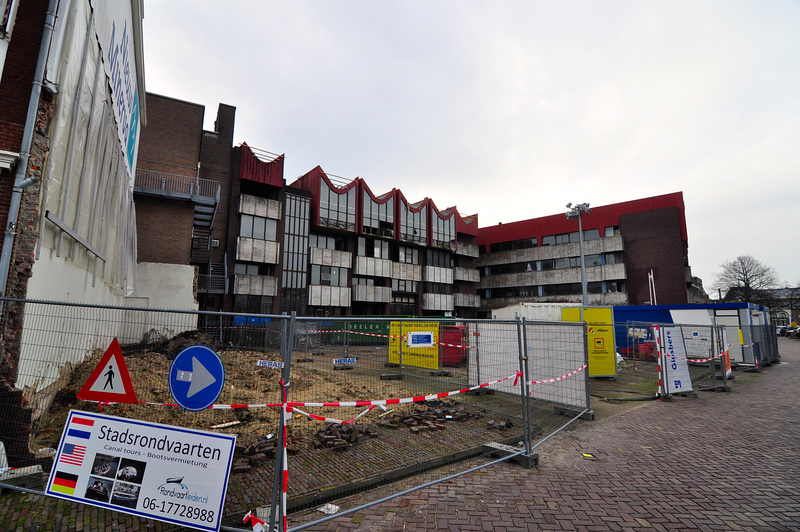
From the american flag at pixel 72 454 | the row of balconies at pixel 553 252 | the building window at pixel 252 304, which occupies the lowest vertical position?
the american flag at pixel 72 454

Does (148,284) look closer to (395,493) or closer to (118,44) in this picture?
(118,44)

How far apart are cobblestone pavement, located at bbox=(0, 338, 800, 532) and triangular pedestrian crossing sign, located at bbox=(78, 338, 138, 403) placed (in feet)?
3.76

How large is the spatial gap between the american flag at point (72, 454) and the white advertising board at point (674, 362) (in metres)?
11.9

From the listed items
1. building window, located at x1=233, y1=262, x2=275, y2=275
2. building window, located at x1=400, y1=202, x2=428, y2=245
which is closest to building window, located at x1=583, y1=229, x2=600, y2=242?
building window, located at x1=400, y1=202, x2=428, y2=245

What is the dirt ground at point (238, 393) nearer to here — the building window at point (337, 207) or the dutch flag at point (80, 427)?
the dutch flag at point (80, 427)

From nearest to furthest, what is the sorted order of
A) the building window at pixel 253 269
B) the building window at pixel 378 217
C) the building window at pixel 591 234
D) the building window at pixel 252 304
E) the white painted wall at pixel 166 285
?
the white painted wall at pixel 166 285 → the building window at pixel 252 304 → the building window at pixel 253 269 → the building window at pixel 378 217 → the building window at pixel 591 234

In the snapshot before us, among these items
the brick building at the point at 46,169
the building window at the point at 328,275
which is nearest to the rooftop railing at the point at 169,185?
the building window at the point at 328,275

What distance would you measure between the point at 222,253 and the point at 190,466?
95.6 feet

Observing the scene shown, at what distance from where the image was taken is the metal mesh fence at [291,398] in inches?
165

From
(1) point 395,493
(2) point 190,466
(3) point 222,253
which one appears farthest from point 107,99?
(3) point 222,253

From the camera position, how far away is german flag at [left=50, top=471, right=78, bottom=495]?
337 cm

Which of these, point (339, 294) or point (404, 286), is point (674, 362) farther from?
point (404, 286)

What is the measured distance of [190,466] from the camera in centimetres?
323

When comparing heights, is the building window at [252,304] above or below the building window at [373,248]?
below
